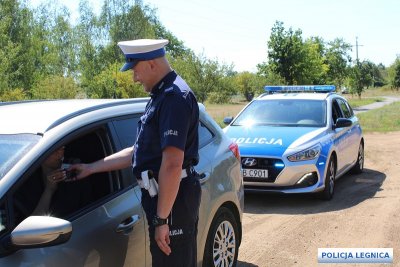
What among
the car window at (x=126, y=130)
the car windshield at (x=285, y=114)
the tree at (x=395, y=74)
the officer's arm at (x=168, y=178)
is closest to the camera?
the officer's arm at (x=168, y=178)

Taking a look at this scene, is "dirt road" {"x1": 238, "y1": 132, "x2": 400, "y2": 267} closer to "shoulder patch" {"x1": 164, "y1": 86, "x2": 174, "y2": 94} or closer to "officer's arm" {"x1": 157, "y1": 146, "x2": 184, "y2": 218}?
"officer's arm" {"x1": 157, "y1": 146, "x2": 184, "y2": 218}

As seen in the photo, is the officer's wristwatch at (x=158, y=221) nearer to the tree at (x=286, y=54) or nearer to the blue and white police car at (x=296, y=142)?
the blue and white police car at (x=296, y=142)

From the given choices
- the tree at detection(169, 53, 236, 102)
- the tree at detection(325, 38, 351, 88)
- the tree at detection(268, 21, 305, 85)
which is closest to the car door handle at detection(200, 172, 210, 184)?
the tree at detection(268, 21, 305, 85)

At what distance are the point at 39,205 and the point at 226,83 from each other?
3932 cm

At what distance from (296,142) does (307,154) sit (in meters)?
0.28

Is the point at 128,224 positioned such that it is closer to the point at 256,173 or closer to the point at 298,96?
the point at 256,173

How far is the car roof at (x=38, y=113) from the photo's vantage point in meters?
2.66

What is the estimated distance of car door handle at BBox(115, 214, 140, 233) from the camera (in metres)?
2.77

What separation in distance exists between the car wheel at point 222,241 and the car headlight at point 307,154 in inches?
117

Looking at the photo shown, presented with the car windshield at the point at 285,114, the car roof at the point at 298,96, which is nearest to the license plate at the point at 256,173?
the car windshield at the point at 285,114

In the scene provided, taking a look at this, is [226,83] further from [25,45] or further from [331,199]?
[331,199]

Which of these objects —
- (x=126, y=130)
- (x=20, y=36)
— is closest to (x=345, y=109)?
(x=126, y=130)

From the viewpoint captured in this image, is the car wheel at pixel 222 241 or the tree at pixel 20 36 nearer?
the car wheel at pixel 222 241

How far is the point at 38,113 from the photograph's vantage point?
2.91 meters
